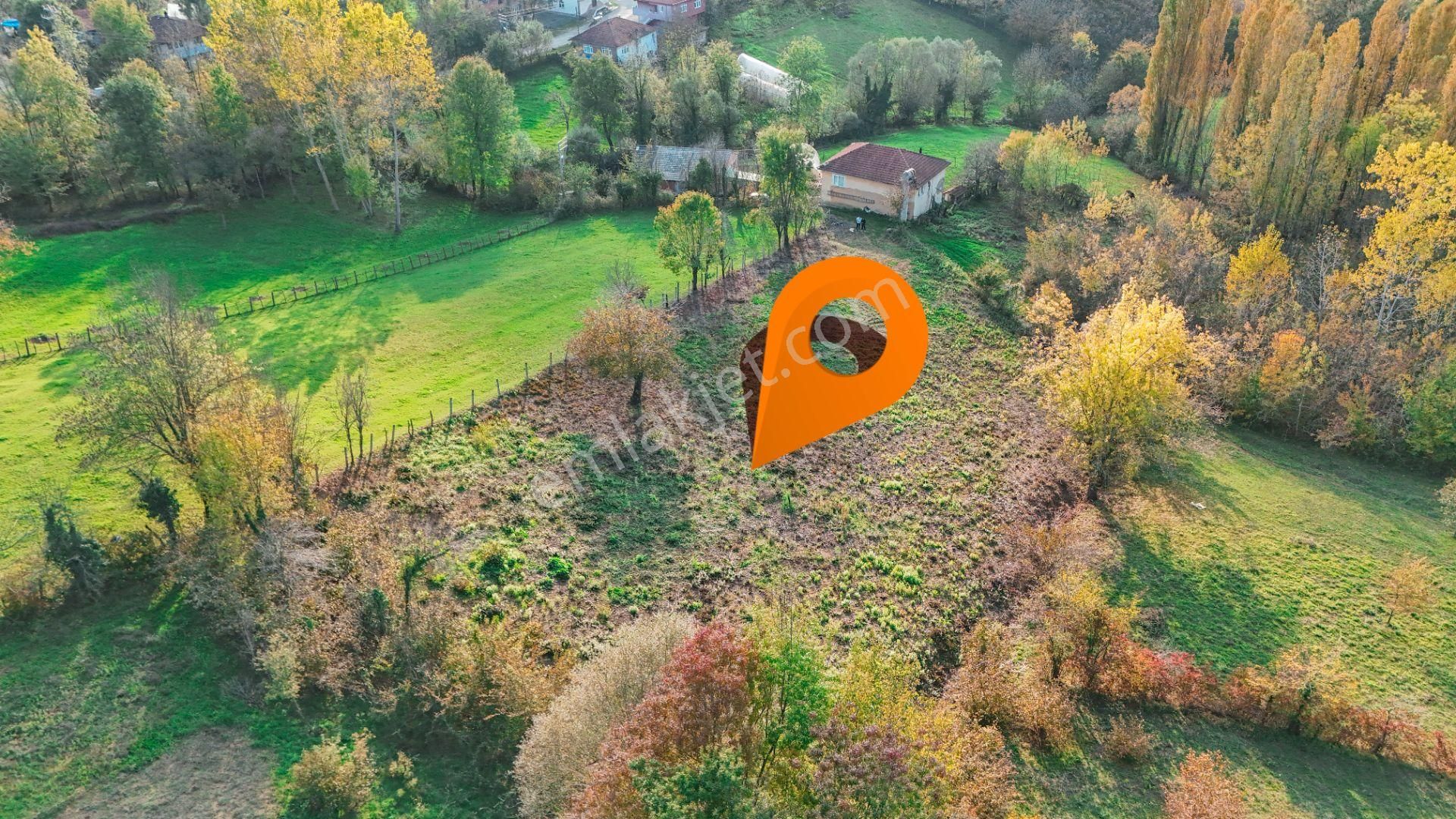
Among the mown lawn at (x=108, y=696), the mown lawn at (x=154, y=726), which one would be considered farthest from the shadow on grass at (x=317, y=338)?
the mown lawn at (x=154, y=726)

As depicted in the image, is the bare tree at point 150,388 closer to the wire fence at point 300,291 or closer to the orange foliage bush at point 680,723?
the wire fence at point 300,291

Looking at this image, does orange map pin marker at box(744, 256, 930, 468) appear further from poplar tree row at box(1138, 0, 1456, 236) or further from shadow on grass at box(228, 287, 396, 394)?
poplar tree row at box(1138, 0, 1456, 236)

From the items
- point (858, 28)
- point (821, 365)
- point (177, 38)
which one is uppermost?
point (177, 38)

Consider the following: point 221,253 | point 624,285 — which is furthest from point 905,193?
point 221,253

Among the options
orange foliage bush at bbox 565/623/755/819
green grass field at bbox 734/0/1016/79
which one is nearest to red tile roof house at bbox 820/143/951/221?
green grass field at bbox 734/0/1016/79

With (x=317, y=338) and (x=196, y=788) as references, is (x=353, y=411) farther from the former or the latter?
(x=196, y=788)

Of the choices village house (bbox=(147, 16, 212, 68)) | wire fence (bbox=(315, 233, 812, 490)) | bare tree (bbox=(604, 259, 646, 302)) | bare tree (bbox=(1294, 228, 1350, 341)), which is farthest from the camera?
village house (bbox=(147, 16, 212, 68))

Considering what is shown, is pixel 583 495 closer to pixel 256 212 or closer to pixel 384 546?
pixel 384 546
